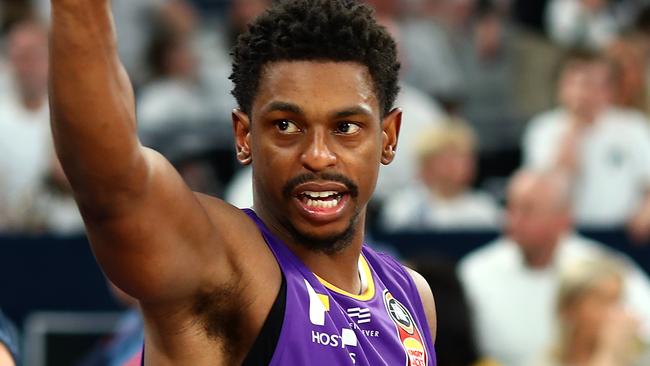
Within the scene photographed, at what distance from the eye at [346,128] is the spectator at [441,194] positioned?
17.1ft

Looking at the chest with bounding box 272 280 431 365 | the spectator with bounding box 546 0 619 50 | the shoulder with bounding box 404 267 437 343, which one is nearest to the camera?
the chest with bounding box 272 280 431 365

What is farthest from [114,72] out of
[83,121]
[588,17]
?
[588,17]

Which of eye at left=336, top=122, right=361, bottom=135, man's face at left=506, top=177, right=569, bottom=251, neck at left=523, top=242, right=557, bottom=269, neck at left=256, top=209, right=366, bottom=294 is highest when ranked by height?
eye at left=336, top=122, right=361, bottom=135

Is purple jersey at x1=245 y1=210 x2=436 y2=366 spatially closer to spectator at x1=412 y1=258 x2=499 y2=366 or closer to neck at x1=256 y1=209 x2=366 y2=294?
neck at x1=256 y1=209 x2=366 y2=294

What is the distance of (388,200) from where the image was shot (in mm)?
8531

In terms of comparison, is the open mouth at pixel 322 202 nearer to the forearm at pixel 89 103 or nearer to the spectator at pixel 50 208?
the forearm at pixel 89 103

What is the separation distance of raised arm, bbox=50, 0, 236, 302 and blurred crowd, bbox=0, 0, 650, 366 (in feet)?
10.7

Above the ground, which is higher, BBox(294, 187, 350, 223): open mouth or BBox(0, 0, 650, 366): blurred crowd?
BBox(294, 187, 350, 223): open mouth

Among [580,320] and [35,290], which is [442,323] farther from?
[35,290]

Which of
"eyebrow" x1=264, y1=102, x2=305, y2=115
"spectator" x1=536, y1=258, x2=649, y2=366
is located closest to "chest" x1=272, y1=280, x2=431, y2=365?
"eyebrow" x1=264, y1=102, x2=305, y2=115

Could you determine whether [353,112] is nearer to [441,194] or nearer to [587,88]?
[441,194]

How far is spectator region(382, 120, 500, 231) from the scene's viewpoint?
8.16 meters

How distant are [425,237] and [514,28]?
14.2 feet

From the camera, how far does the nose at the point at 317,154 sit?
2.75m
